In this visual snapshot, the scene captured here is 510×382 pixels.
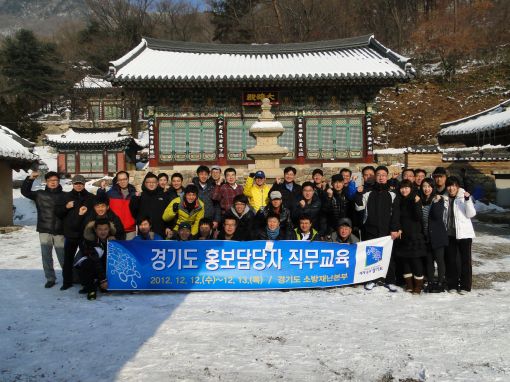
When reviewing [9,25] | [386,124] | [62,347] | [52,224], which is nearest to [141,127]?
[386,124]

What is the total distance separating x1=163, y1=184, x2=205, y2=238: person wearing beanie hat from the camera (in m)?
6.05

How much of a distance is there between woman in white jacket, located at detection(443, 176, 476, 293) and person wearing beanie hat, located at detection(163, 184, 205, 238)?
12.0ft

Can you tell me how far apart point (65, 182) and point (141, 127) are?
16.4 m

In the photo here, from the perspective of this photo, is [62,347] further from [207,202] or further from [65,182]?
[65,182]

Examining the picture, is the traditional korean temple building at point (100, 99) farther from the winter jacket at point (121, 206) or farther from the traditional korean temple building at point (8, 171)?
the winter jacket at point (121, 206)

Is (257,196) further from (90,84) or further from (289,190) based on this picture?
(90,84)

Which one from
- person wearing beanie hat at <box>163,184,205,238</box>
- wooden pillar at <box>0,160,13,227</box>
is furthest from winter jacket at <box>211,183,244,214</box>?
wooden pillar at <box>0,160,13,227</box>

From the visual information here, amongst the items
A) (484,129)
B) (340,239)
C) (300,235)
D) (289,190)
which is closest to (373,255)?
(340,239)

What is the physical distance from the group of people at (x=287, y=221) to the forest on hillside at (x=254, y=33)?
95.9 ft

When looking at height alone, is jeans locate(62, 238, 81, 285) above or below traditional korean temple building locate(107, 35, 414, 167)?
below

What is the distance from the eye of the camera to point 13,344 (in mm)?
4043

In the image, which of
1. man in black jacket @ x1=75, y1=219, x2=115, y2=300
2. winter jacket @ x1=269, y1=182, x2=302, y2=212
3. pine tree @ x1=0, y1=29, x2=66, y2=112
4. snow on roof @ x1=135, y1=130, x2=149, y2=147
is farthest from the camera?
pine tree @ x1=0, y1=29, x2=66, y2=112

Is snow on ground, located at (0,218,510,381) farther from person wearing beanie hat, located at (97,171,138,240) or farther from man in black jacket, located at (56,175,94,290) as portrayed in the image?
person wearing beanie hat, located at (97,171,138,240)

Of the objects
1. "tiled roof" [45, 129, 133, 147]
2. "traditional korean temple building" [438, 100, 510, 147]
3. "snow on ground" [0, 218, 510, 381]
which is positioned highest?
"tiled roof" [45, 129, 133, 147]
